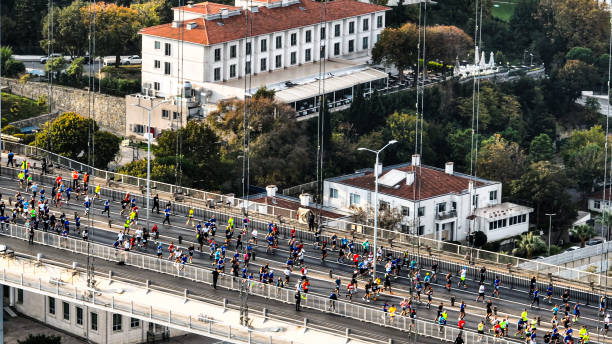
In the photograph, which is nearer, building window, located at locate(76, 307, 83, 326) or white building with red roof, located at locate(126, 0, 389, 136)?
building window, located at locate(76, 307, 83, 326)

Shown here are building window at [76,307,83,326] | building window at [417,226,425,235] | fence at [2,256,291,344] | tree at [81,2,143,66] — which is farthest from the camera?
tree at [81,2,143,66]

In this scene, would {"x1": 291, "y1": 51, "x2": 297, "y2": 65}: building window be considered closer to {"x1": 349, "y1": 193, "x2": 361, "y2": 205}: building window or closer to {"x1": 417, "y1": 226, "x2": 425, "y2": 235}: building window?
{"x1": 349, "y1": 193, "x2": 361, "y2": 205}: building window

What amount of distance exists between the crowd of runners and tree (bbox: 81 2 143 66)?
48176mm

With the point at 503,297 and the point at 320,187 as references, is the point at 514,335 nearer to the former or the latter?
the point at 503,297

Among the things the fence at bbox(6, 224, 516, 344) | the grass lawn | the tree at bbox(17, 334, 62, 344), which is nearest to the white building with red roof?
the grass lawn

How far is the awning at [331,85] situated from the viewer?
14962cm

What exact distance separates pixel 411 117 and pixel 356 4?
2156 cm

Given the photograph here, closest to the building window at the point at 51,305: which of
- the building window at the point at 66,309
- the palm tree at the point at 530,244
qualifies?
the building window at the point at 66,309

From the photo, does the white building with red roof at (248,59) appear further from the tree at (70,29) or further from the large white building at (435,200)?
the large white building at (435,200)

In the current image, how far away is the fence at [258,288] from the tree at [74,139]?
28.4 meters

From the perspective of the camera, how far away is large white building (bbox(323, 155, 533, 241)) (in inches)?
5123

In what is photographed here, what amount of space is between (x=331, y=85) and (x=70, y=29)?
78.5 feet

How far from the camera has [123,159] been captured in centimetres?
14238

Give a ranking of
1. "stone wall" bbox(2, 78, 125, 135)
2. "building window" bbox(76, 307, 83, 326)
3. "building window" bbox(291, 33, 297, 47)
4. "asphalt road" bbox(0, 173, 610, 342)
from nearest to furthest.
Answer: "asphalt road" bbox(0, 173, 610, 342), "building window" bbox(76, 307, 83, 326), "stone wall" bbox(2, 78, 125, 135), "building window" bbox(291, 33, 297, 47)
